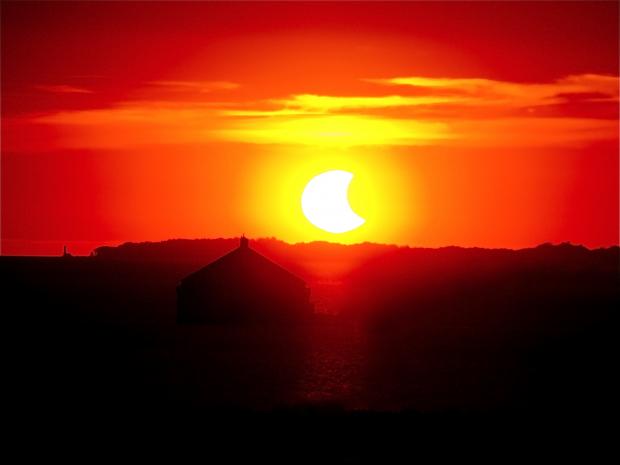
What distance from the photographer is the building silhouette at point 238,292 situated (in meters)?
44.5

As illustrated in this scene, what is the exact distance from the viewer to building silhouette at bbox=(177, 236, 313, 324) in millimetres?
44500

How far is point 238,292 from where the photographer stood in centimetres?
4475

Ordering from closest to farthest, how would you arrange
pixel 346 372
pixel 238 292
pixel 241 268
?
1. pixel 346 372
2. pixel 241 268
3. pixel 238 292

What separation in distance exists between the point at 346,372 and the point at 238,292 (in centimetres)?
1137

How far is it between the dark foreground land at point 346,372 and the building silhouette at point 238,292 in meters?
0.99

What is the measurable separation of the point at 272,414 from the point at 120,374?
11252 mm

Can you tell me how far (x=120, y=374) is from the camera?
31172mm

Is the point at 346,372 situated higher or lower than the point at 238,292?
lower

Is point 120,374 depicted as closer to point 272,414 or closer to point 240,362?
point 240,362

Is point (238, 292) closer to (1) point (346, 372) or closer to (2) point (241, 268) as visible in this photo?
(2) point (241, 268)

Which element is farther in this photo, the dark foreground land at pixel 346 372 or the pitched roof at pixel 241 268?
the pitched roof at pixel 241 268

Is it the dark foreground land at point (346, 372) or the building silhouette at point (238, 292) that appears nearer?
the dark foreground land at point (346, 372)

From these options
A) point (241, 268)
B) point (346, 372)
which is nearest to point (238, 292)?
point (241, 268)

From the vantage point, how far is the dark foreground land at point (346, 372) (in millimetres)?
20031
